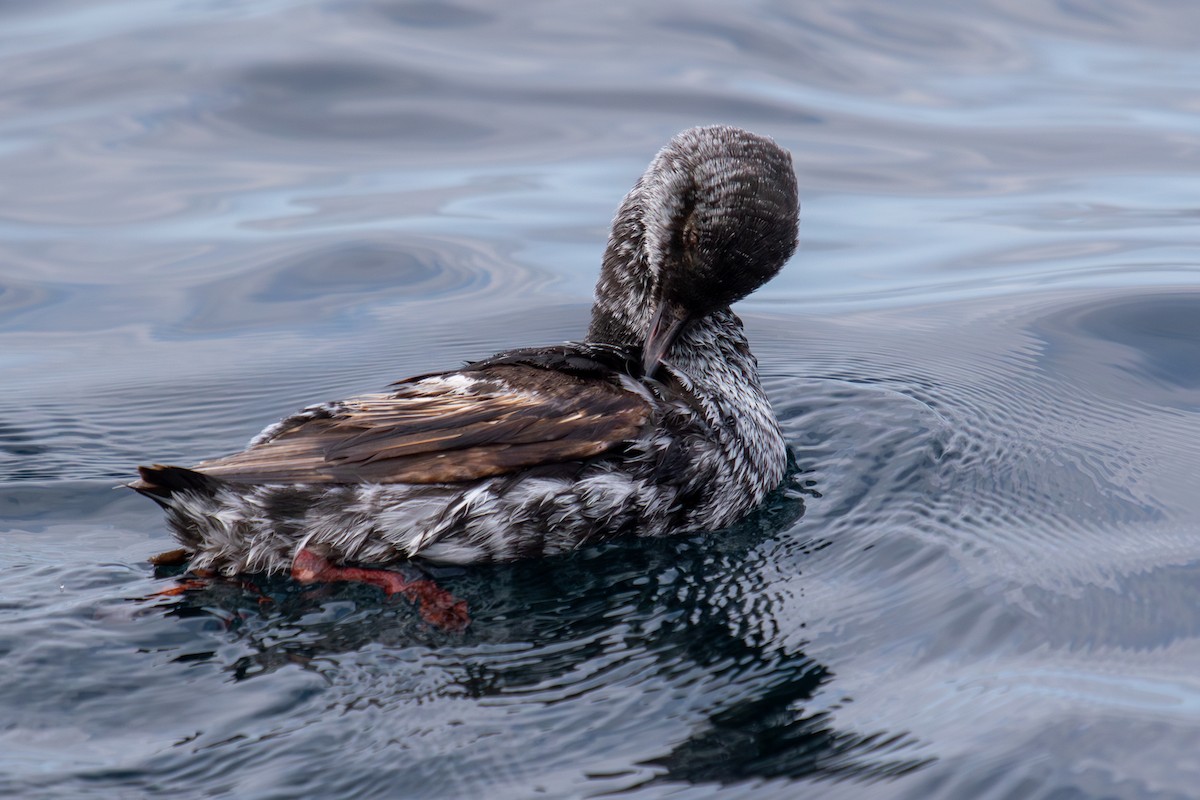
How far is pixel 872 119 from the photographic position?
455 inches

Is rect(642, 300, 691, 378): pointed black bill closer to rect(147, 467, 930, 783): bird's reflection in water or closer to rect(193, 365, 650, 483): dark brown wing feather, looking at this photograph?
rect(193, 365, 650, 483): dark brown wing feather

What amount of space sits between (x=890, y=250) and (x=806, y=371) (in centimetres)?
270

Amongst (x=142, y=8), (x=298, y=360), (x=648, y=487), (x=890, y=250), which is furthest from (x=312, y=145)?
(x=648, y=487)

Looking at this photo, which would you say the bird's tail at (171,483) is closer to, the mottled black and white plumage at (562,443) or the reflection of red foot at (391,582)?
the mottled black and white plumage at (562,443)

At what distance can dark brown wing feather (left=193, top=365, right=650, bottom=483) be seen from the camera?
4695 millimetres

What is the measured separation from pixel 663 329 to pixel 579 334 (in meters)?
2.26

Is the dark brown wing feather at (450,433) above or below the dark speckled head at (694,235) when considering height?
A: below

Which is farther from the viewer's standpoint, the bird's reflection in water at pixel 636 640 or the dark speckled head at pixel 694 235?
the dark speckled head at pixel 694 235

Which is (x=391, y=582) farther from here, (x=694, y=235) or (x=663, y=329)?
(x=694, y=235)

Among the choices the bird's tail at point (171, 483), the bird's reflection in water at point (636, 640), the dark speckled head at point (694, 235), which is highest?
the dark speckled head at point (694, 235)

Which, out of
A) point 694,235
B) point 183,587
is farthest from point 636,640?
point 694,235

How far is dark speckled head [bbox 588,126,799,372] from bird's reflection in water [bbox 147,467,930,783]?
1.00 metres

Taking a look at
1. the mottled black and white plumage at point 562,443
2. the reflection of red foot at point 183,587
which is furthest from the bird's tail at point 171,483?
the reflection of red foot at point 183,587

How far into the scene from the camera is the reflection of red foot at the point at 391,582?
4.58 metres
